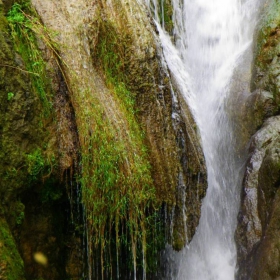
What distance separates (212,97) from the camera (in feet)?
25.6

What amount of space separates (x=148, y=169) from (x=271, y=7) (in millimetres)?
4874

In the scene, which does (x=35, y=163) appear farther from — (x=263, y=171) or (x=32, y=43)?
(x=263, y=171)

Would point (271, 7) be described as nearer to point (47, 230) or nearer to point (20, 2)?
point (20, 2)

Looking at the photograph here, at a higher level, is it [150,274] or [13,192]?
[13,192]

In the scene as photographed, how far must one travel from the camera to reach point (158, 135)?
505 centimetres

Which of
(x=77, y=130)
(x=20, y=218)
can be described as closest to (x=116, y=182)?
(x=77, y=130)

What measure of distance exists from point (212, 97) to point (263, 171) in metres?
2.37

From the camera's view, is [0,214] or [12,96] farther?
[12,96]

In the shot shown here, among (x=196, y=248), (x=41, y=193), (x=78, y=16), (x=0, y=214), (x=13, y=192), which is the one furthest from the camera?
(x=196, y=248)

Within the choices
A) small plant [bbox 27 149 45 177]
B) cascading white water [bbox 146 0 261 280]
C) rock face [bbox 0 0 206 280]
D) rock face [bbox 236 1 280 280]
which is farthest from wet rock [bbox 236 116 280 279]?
small plant [bbox 27 149 45 177]

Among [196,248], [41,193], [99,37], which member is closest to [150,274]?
[196,248]

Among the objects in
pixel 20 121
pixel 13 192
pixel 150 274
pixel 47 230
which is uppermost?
pixel 20 121

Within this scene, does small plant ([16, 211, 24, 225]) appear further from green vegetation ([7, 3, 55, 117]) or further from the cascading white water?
the cascading white water

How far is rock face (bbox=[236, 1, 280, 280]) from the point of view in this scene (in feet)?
17.4
